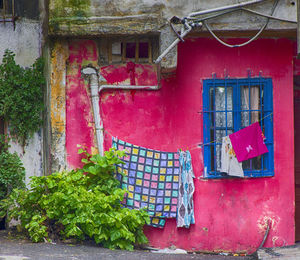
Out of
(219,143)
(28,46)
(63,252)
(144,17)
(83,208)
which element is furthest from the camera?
(28,46)

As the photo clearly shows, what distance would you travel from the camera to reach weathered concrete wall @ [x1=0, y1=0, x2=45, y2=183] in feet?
29.1

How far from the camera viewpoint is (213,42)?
8.66m

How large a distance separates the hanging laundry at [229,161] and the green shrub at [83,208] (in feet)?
4.80

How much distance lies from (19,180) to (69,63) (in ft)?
6.56

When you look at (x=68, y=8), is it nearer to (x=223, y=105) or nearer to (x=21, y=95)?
(x=21, y=95)

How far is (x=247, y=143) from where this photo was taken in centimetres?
858

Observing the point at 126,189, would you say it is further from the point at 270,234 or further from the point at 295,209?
the point at 295,209

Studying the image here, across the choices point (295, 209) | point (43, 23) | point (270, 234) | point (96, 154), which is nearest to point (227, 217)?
point (270, 234)

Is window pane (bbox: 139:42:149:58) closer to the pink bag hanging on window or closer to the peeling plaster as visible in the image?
the peeling plaster

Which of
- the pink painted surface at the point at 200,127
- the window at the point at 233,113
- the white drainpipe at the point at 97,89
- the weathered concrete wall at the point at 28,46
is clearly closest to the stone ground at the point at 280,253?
the pink painted surface at the point at 200,127

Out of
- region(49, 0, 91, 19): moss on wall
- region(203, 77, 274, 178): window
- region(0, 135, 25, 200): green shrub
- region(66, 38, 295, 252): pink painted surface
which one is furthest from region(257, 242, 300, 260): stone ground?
region(49, 0, 91, 19): moss on wall

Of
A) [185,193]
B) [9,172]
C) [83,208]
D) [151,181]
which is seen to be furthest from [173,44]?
[9,172]

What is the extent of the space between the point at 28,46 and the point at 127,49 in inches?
63.0

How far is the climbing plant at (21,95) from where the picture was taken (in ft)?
28.5
